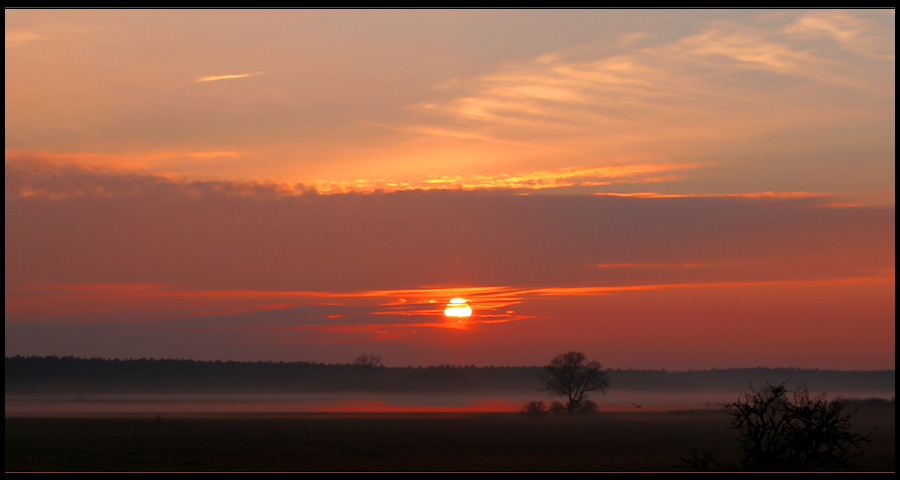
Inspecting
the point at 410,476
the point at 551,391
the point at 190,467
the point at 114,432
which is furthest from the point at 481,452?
the point at 551,391

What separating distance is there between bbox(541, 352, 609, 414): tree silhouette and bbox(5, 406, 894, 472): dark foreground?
68.8ft

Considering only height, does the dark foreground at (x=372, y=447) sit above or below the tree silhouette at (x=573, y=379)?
below

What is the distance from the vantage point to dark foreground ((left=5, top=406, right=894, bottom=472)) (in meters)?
51.5

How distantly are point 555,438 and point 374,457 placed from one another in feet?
87.6

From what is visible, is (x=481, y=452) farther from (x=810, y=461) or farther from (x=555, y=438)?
(x=810, y=461)

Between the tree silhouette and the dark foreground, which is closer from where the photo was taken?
the dark foreground

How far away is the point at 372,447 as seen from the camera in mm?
67000

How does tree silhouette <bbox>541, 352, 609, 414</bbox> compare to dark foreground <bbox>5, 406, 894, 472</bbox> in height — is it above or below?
above

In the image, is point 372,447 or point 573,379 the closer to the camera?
point 372,447

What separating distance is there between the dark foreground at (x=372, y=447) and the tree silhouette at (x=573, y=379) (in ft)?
68.8

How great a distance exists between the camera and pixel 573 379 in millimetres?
126688

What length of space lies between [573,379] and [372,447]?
212 feet

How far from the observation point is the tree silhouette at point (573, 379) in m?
125

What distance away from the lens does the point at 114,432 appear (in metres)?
84.8
